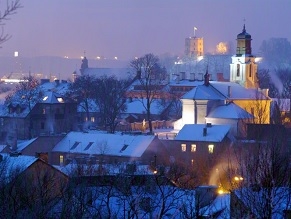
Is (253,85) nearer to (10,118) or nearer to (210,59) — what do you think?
(10,118)

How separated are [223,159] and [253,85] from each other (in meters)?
25.5

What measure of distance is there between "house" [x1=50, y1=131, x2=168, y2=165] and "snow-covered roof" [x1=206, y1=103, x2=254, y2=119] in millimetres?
13165

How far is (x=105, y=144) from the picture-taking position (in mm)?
46469

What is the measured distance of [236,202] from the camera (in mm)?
19375

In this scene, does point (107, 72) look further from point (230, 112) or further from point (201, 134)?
point (201, 134)

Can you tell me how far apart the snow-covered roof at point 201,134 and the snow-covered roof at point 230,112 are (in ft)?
28.1

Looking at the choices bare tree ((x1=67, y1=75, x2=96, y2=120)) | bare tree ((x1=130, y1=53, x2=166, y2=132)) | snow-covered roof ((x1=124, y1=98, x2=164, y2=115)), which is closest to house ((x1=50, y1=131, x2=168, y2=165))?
bare tree ((x1=130, y1=53, x2=166, y2=132))

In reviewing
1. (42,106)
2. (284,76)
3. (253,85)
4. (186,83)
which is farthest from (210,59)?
(42,106)

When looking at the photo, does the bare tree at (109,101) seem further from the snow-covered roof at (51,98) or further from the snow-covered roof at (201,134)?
the snow-covered roof at (201,134)

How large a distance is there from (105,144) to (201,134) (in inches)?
252

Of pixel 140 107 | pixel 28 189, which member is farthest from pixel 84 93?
pixel 28 189

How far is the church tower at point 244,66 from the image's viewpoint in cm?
6831

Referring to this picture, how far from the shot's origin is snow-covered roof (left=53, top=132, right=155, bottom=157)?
4553cm

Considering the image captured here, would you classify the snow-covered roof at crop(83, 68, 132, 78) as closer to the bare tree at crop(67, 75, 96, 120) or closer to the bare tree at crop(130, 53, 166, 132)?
the bare tree at crop(130, 53, 166, 132)
